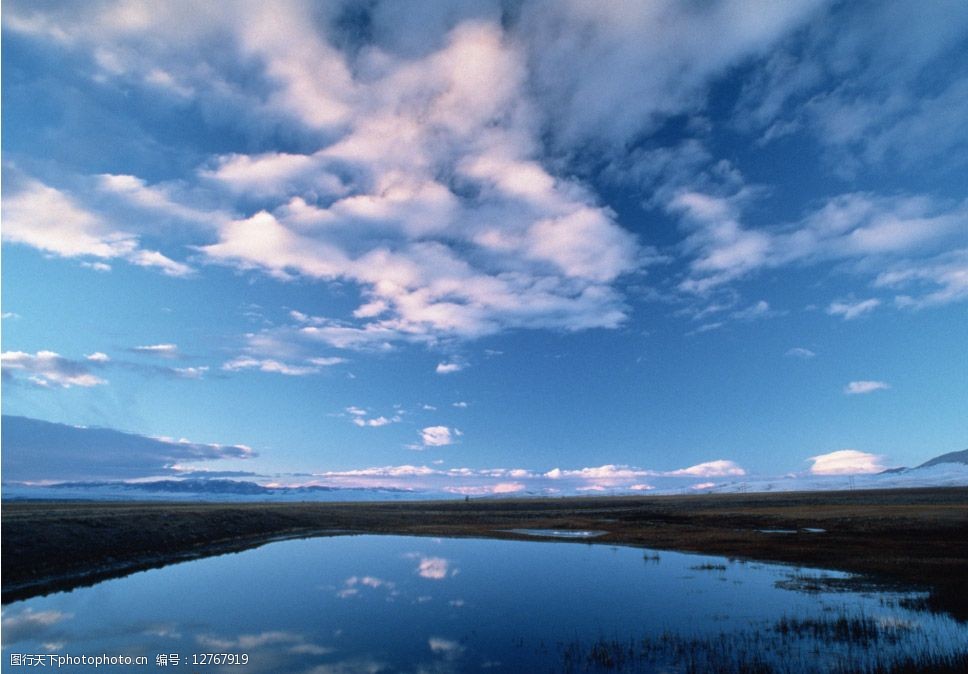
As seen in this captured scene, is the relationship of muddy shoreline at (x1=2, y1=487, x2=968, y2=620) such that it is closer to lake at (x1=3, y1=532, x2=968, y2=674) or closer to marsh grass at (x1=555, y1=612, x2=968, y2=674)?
lake at (x1=3, y1=532, x2=968, y2=674)

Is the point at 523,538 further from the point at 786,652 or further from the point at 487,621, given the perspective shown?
the point at 786,652

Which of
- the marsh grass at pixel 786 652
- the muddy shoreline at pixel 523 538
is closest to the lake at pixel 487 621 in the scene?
the marsh grass at pixel 786 652

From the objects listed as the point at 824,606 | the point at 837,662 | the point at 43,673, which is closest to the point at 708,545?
the point at 824,606

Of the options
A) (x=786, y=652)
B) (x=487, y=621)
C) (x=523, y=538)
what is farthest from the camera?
(x=523, y=538)

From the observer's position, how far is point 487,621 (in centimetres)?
2497

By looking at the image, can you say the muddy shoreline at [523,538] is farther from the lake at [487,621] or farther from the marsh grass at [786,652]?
the marsh grass at [786,652]

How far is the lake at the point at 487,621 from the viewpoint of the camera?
748 inches

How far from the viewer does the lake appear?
19000 millimetres

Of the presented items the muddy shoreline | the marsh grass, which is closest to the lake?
the marsh grass

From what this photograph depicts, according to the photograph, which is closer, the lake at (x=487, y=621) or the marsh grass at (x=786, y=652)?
the marsh grass at (x=786, y=652)

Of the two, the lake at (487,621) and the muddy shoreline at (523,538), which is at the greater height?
the muddy shoreline at (523,538)

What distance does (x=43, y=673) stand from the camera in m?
18.3

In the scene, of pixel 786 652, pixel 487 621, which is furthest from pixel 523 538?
pixel 786 652

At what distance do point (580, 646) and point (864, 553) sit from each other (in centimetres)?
3599
